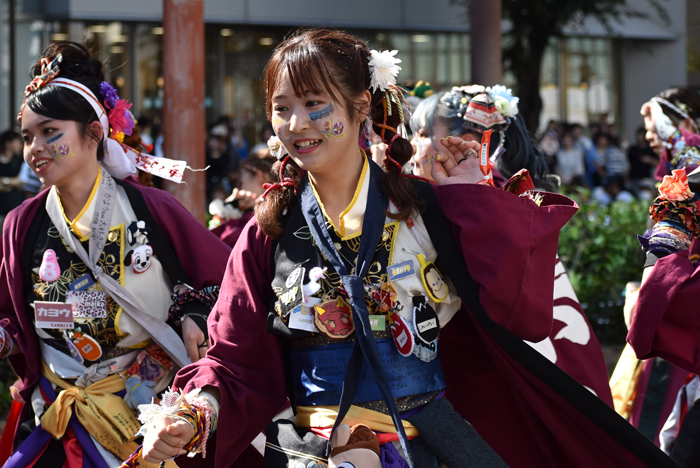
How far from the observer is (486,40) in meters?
5.86

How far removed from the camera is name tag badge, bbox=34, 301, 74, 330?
2811 mm

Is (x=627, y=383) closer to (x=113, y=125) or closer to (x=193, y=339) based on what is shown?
(x=193, y=339)

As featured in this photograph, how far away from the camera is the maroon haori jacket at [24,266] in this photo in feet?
9.50

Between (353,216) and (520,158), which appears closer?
(353,216)

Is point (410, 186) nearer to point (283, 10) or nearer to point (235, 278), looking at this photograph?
point (235, 278)

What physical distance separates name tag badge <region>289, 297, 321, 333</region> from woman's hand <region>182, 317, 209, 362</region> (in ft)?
2.35

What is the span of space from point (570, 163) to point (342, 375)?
41.5ft

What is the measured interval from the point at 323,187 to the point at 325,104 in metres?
0.24

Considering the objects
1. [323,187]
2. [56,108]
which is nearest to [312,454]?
[323,187]

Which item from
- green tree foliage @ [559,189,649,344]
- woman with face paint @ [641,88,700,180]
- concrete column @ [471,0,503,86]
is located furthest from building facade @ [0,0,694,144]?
woman with face paint @ [641,88,700,180]

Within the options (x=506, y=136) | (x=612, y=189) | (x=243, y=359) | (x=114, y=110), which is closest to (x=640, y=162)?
(x=612, y=189)

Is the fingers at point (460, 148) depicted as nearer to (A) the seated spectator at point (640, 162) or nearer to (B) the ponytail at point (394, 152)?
(B) the ponytail at point (394, 152)

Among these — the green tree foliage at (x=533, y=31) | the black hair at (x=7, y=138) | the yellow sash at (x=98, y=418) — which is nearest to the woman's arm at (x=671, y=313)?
the yellow sash at (x=98, y=418)

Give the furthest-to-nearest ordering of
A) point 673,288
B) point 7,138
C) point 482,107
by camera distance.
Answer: point 7,138 < point 482,107 < point 673,288
